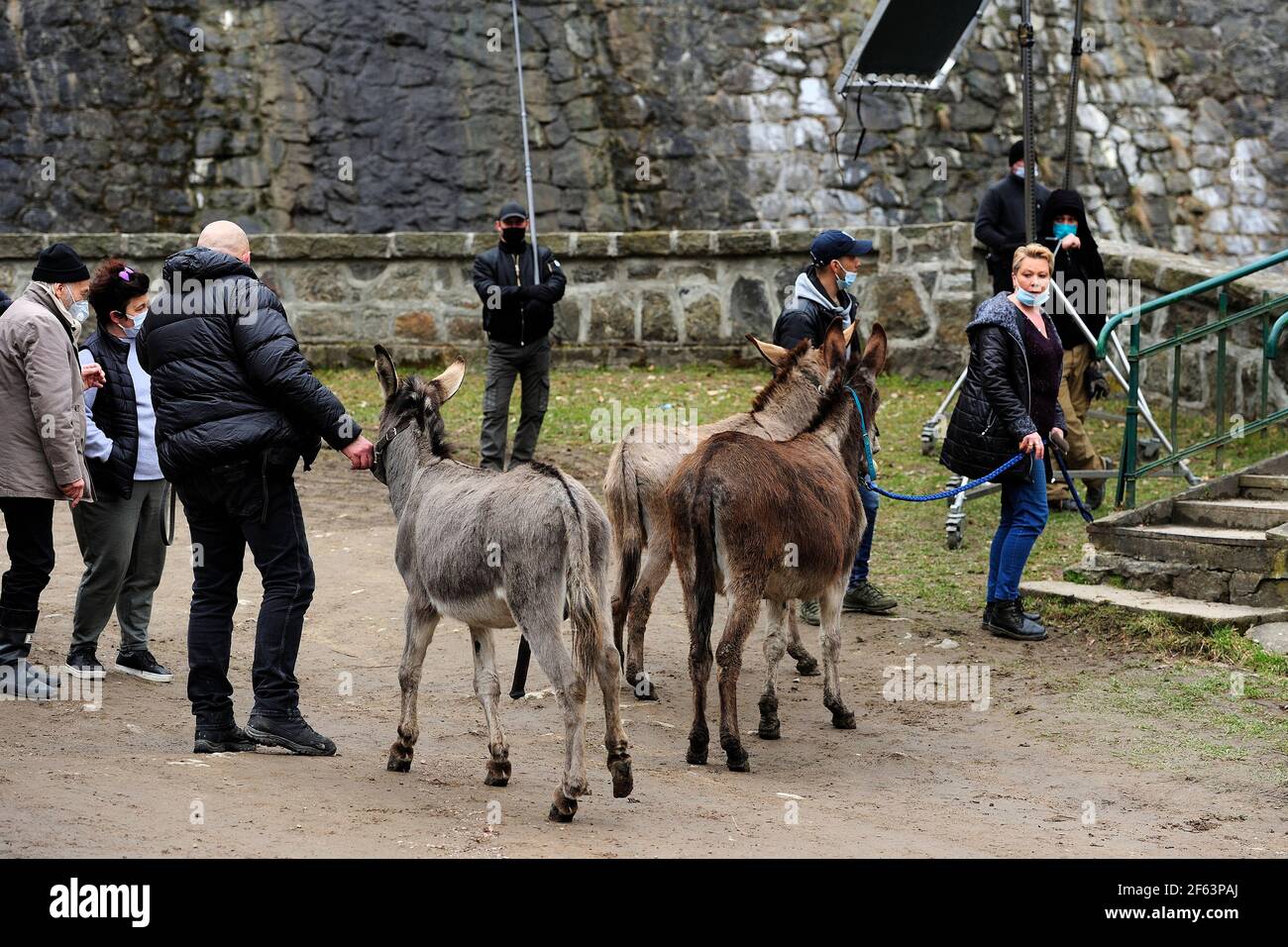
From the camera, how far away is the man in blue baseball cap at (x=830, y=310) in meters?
8.79

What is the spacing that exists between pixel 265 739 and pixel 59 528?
5.49 metres

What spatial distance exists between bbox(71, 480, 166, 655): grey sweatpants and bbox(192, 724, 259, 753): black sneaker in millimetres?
1380

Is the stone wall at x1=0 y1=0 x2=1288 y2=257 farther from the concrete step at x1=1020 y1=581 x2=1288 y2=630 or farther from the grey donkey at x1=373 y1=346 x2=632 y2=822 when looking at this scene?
the grey donkey at x1=373 y1=346 x2=632 y2=822

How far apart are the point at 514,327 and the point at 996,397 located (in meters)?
4.51

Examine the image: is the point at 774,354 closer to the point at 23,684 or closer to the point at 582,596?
the point at 582,596

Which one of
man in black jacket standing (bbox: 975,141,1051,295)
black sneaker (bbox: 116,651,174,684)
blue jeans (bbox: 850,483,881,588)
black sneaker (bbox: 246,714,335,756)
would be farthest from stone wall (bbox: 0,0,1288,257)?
black sneaker (bbox: 246,714,335,756)

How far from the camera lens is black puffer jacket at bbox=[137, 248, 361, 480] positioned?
Answer: 6129 millimetres

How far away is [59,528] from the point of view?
436 inches

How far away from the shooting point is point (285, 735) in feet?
20.8

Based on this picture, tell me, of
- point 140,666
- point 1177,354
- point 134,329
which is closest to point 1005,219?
point 1177,354

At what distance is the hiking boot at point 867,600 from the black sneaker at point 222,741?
4086 mm

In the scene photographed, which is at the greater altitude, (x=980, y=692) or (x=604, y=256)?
(x=604, y=256)

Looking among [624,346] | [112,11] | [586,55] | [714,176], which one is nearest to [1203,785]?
[624,346]

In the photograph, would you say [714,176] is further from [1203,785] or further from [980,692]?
[1203,785]
